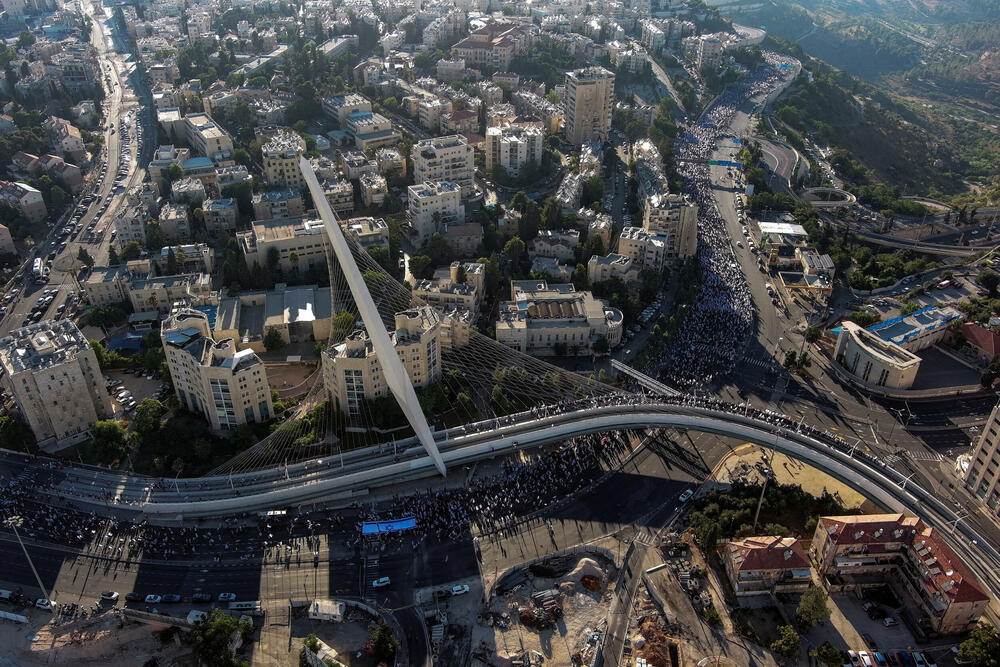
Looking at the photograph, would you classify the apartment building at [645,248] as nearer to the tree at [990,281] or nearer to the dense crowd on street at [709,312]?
the dense crowd on street at [709,312]

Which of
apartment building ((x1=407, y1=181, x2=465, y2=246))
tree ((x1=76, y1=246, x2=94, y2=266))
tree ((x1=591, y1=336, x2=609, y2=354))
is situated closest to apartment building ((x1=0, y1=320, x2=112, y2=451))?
tree ((x1=76, y1=246, x2=94, y2=266))

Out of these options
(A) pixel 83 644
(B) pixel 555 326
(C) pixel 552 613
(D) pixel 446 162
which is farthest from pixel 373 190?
(C) pixel 552 613

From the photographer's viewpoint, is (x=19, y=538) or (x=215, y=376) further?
(x=215, y=376)

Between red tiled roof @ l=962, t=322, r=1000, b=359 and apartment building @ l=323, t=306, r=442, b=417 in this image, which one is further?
red tiled roof @ l=962, t=322, r=1000, b=359

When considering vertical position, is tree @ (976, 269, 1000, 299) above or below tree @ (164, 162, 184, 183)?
below

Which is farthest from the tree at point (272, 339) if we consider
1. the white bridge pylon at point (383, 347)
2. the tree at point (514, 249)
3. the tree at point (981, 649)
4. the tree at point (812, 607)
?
the tree at point (981, 649)

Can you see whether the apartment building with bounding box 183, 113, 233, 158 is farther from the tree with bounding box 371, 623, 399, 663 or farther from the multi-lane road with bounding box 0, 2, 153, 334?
the tree with bounding box 371, 623, 399, 663

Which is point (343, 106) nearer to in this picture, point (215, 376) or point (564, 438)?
point (215, 376)
